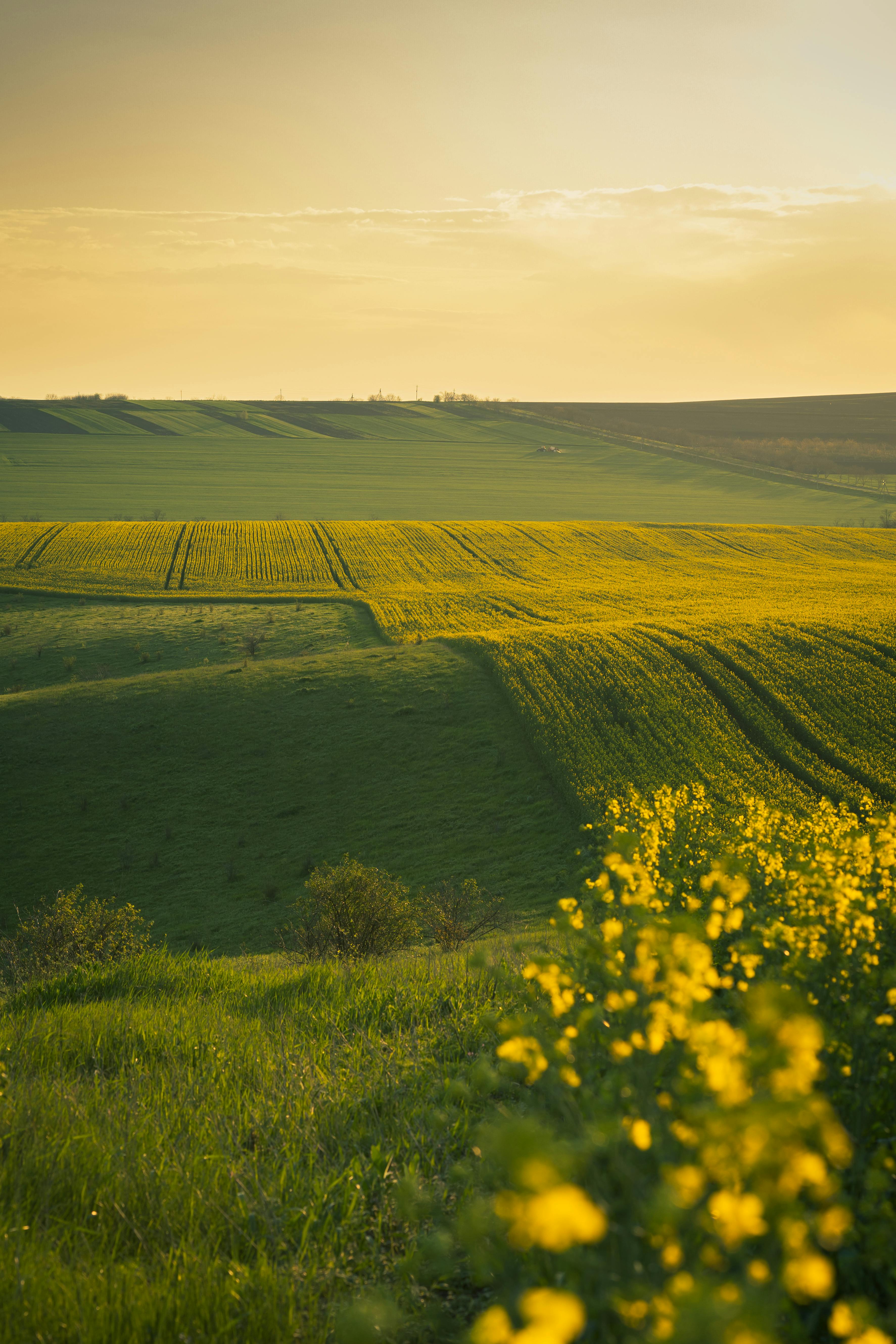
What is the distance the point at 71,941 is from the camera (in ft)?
62.3

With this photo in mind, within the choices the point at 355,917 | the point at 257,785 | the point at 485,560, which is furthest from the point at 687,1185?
the point at 485,560

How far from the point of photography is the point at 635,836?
5.66 m

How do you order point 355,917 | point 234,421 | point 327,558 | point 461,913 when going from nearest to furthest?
point 355,917
point 461,913
point 327,558
point 234,421

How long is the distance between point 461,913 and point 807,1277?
882 inches

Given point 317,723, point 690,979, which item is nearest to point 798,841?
point 690,979

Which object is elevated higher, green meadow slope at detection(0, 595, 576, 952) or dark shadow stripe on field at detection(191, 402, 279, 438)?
dark shadow stripe on field at detection(191, 402, 279, 438)

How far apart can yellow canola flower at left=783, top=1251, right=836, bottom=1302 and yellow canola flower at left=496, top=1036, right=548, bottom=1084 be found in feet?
3.22

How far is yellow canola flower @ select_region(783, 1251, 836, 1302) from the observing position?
1984 mm

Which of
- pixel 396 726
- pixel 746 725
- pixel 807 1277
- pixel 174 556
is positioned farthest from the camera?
pixel 174 556

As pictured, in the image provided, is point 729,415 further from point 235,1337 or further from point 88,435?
point 235,1337

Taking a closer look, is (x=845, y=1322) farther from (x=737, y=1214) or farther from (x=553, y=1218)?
(x=553, y=1218)

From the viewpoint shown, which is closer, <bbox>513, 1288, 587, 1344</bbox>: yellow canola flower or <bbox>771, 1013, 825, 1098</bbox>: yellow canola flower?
<bbox>513, 1288, 587, 1344</bbox>: yellow canola flower

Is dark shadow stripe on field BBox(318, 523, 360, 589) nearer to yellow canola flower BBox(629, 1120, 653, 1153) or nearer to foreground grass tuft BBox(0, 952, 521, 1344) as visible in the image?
foreground grass tuft BBox(0, 952, 521, 1344)

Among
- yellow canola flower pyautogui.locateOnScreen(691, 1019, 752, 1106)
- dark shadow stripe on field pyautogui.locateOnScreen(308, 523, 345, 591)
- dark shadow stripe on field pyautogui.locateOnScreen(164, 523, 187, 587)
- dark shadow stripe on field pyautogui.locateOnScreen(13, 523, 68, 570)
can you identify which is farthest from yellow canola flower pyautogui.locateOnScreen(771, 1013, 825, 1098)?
dark shadow stripe on field pyautogui.locateOnScreen(13, 523, 68, 570)
